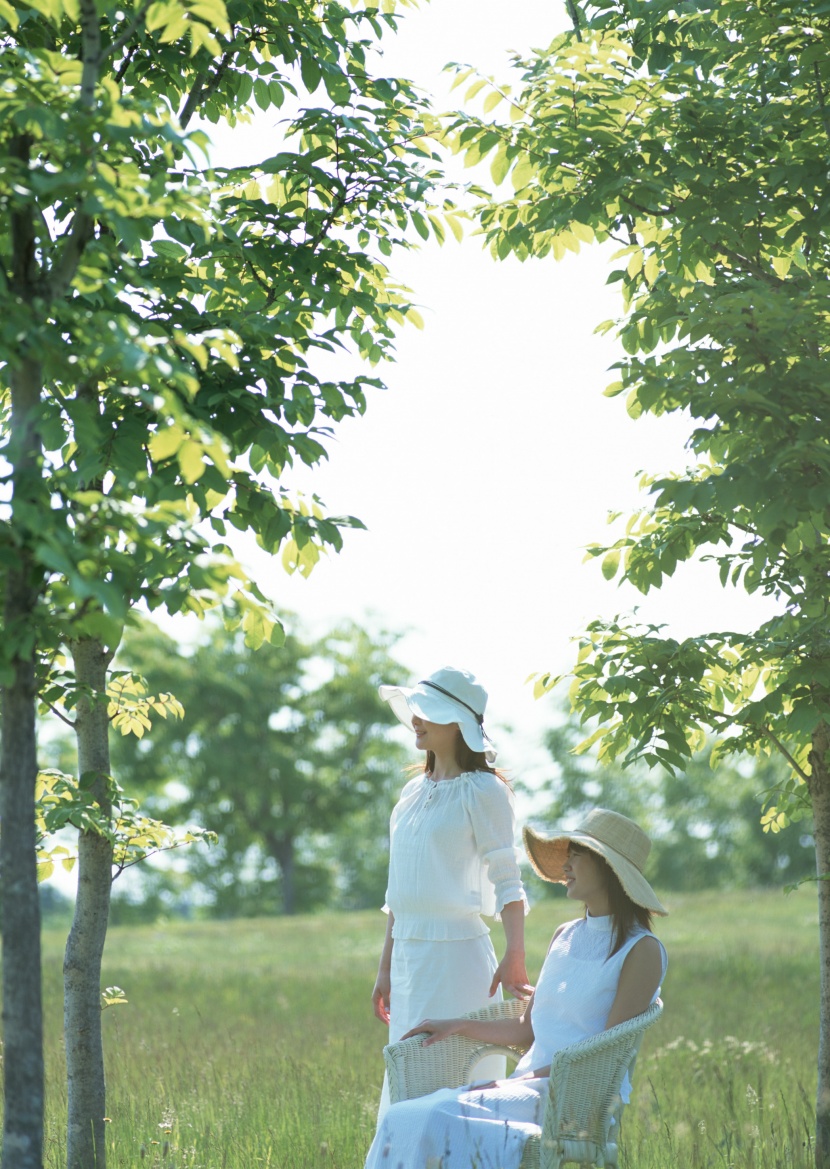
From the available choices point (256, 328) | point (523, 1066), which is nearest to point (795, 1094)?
point (523, 1066)

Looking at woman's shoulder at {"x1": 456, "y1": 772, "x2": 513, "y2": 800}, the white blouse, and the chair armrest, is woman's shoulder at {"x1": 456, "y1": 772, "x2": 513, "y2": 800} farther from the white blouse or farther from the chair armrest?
the chair armrest

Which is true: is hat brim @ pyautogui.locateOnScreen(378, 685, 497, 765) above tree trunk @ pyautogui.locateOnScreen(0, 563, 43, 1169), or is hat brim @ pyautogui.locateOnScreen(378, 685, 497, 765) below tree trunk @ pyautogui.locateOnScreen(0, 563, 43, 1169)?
above

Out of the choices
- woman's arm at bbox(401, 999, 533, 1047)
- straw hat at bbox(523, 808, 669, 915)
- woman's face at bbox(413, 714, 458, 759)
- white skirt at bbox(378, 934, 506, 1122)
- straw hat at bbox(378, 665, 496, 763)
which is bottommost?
woman's arm at bbox(401, 999, 533, 1047)

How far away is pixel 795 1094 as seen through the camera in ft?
23.8

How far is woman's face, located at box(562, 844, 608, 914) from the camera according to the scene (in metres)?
4.29

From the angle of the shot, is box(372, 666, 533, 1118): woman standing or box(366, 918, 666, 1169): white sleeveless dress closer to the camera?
box(366, 918, 666, 1169): white sleeveless dress

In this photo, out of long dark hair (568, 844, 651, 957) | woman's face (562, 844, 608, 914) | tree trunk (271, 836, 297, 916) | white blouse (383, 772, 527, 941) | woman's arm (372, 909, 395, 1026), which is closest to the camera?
long dark hair (568, 844, 651, 957)

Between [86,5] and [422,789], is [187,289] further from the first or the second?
[422,789]

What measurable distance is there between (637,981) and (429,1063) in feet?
2.91

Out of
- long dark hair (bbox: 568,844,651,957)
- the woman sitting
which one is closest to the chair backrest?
the woman sitting

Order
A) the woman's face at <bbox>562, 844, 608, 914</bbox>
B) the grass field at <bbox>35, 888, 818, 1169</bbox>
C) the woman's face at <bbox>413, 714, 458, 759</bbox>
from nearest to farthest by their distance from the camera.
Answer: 1. the woman's face at <bbox>562, 844, 608, 914</bbox>
2. the woman's face at <bbox>413, 714, 458, 759</bbox>
3. the grass field at <bbox>35, 888, 818, 1169</bbox>

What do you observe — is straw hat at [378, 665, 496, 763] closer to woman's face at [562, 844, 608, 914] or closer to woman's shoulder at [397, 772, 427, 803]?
woman's shoulder at [397, 772, 427, 803]

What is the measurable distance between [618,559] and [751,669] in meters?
0.93

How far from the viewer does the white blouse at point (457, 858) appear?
15.2 feet
